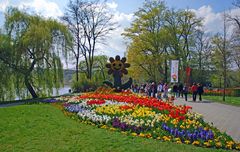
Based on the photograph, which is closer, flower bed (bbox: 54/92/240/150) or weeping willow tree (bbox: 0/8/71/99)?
flower bed (bbox: 54/92/240/150)

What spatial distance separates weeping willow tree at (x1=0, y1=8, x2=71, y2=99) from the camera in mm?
26500

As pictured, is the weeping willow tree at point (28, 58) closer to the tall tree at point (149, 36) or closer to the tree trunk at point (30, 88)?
the tree trunk at point (30, 88)

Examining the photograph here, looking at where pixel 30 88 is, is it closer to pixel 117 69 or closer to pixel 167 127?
pixel 117 69

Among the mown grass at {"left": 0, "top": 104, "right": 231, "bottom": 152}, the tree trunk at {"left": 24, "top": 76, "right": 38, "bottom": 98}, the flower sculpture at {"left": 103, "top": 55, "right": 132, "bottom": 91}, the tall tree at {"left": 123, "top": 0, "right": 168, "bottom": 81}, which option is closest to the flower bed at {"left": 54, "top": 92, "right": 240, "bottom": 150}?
the mown grass at {"left": 0, "top": 104, "right": 231, "bottom": 152}

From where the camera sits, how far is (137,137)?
823 cm

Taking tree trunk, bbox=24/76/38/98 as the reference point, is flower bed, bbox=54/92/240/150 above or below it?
below

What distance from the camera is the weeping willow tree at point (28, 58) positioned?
86.9 ft

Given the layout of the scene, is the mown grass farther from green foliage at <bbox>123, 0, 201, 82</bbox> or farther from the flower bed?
green foliage at <bbox>123, 0, 201, 82</bbox>

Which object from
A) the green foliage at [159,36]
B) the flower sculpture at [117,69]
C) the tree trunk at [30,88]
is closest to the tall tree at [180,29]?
the green foliage at [159,36]

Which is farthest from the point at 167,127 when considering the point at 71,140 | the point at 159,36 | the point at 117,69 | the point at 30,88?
the point at 159,36

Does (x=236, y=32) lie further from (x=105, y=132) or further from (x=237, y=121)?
(x=105, y=132)

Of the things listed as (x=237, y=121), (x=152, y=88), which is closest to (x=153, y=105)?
(x=237, y=121)

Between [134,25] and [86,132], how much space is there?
120ft

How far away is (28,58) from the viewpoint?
1083 inches
